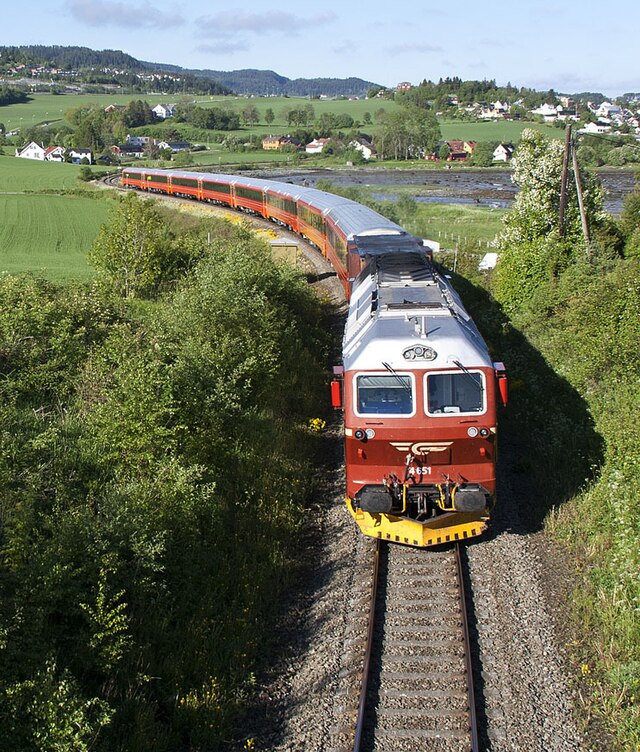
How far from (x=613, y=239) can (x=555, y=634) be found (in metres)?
24.8

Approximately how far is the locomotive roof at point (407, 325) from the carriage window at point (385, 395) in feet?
0.68

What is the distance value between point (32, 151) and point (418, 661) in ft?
464

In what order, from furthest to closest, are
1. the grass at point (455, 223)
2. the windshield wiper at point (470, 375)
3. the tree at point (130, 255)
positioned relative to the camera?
the grass at point (455, 223), the tree at point (130, 255), the windshield wiper at point (470, 375)

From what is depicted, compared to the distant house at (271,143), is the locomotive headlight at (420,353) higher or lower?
lower

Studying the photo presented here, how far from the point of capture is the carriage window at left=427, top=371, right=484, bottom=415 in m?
11.2

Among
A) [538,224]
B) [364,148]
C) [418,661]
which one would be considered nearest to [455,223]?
[538,224]

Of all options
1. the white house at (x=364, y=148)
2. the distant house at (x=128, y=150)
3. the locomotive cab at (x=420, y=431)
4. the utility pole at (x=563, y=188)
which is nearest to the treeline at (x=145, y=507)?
the locomotive cab at (x=420, y=431)

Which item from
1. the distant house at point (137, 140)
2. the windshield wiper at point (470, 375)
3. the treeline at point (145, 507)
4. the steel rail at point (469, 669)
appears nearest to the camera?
the steel rail at point (469, 669)

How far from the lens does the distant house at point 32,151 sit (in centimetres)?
13225

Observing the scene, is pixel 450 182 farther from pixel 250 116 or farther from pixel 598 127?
pixel 250 116

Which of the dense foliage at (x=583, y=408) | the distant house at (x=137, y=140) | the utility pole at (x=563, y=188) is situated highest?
the distant house at (x=137, y=140)

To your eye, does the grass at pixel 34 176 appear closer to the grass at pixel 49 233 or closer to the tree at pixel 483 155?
the grass at pixel 49 233

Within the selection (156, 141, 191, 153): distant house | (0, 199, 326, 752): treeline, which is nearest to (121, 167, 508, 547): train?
(0, 199, 326, 752): treeline

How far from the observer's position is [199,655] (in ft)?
31.5
